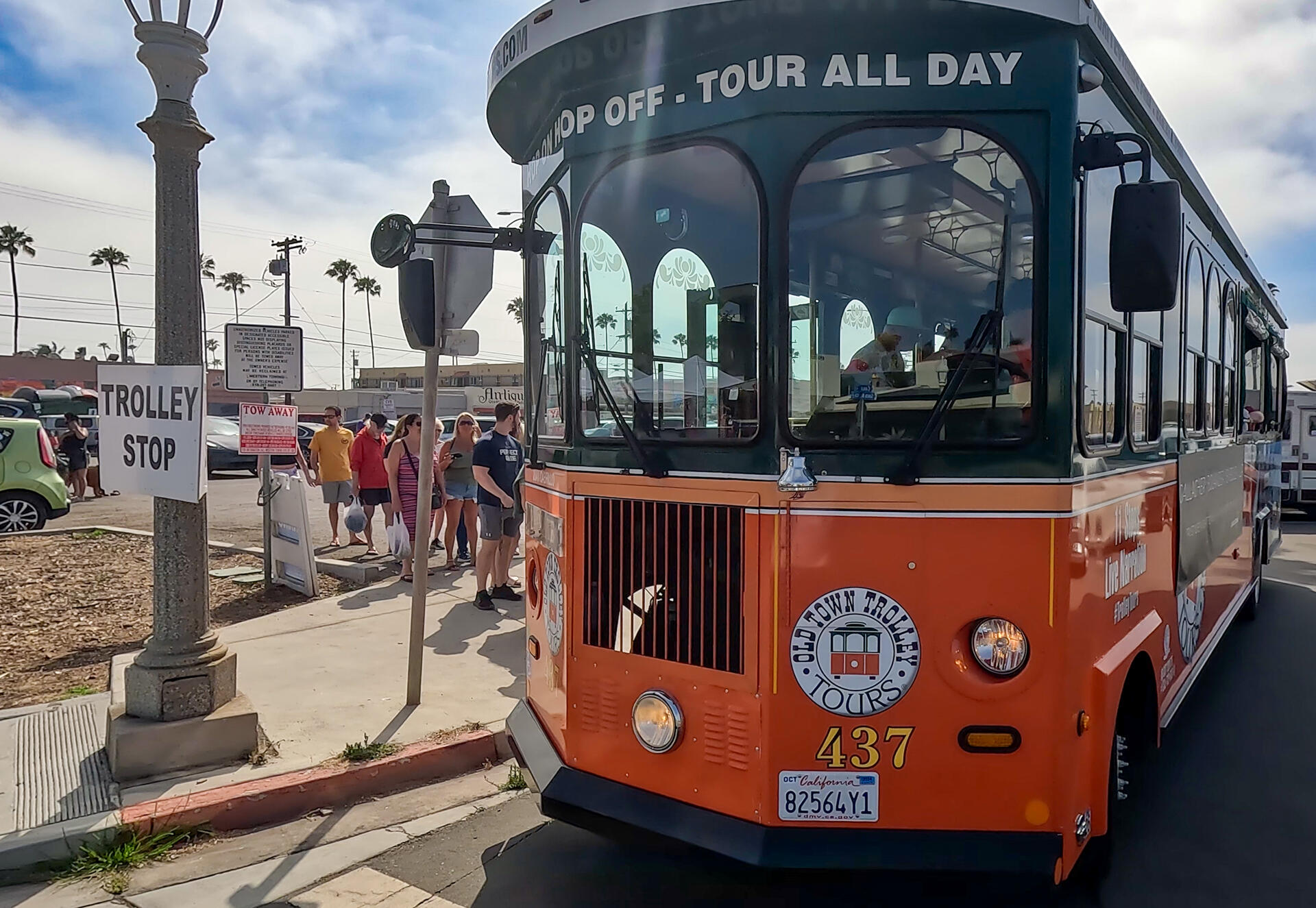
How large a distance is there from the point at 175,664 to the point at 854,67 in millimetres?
3953

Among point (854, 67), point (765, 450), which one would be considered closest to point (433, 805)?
point (765, 450)

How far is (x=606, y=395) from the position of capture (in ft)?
11.3

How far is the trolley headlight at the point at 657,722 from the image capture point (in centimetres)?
318

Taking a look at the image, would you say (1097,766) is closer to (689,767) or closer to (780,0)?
(689,767)

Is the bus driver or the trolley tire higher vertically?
the bus driver

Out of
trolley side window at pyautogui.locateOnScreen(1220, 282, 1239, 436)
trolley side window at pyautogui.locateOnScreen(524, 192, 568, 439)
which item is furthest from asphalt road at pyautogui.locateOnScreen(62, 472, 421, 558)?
trolley side window at pyautogui.locateOnScreen(1220, 282, 1239, 436)

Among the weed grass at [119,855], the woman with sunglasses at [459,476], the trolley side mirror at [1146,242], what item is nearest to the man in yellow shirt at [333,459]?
the woman with sunglasses at [459,476]

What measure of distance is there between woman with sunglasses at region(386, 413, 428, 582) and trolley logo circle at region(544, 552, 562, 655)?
6082 millimetres

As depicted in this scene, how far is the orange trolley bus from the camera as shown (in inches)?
114

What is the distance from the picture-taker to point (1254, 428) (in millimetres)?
7605

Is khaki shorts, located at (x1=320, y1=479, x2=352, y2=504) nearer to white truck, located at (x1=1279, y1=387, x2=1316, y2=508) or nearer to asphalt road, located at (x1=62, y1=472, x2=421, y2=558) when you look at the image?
asphalt road, located at (x1=62, y1=472, x2=421, y2=558)

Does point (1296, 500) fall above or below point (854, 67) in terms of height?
below

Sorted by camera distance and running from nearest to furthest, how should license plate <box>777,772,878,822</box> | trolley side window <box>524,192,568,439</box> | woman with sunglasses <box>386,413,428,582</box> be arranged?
license plate <box>777,772,878,822</box>, trolley side window <box>524,192,568,439</box>, woman with sunglasses <box>386,413,428,582</box>

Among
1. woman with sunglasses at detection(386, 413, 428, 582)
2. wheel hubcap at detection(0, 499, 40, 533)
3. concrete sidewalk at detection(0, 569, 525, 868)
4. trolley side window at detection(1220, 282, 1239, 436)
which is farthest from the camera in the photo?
wheel hubcap at detection(0, 499, 40, 533)
